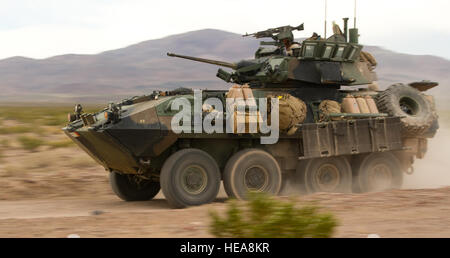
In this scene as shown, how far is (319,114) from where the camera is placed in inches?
522

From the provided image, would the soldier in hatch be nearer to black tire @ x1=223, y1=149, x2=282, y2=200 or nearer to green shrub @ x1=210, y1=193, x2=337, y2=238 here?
black tire @ x1=223, y1=149, x2=282, y2=200

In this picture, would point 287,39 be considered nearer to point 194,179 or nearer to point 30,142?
point 194,179

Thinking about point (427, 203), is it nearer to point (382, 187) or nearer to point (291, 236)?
point (382, 187)

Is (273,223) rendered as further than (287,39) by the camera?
No

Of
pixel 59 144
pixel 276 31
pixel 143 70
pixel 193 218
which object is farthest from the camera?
pixel 143 70

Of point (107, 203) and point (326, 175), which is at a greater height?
point (326, 175)

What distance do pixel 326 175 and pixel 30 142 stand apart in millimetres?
9426

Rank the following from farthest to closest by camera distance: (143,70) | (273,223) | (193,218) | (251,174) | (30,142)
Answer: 1. (143,70)
2. (30,142)
3. (251,174)
4. (193,218)
5. (273,223)

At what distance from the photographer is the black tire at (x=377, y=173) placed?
45.0 feet

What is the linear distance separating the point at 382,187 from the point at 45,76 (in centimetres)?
12097

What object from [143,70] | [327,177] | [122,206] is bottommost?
[122,206]

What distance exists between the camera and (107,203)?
1284 cm

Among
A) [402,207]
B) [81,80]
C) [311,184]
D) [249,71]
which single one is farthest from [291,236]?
[81,80]

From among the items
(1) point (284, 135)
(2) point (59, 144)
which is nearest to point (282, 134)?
(1) point (284, 135)
